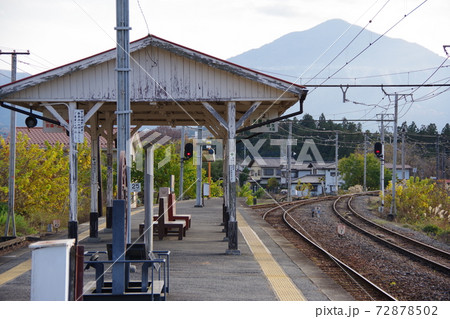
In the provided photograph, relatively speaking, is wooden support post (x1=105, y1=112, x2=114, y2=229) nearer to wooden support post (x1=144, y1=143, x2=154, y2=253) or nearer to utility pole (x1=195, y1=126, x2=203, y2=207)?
wooden support post (x1=144, y1=143, x2=154, y2=253)

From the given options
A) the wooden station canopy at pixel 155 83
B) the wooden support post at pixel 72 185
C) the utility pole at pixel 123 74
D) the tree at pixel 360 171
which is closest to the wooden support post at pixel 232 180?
the wooden station canopy at pixel 155 83

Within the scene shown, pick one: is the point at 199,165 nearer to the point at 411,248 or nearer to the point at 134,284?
the point at 411,248

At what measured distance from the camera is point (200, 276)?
1176 cm

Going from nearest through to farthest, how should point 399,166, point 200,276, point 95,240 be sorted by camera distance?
point 200,276
point 95,240
point 399,166

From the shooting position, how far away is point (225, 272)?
12.3m

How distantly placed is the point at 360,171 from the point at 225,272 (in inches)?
2838

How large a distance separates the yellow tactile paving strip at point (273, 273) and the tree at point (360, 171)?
2480 inches

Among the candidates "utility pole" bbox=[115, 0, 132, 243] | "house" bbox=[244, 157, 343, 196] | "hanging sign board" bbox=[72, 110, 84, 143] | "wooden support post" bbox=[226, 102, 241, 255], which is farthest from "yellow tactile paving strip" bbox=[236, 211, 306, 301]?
"house" bbox=[244, 157, 343, 196]

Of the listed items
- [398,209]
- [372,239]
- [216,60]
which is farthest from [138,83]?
[398,209]

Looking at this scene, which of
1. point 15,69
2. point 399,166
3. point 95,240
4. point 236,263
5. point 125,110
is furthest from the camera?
point 399,166

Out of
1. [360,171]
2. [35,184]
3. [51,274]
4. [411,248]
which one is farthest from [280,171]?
[51,274]

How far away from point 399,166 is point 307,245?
8833 cm

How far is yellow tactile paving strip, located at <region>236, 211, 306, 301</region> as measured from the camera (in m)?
9.99

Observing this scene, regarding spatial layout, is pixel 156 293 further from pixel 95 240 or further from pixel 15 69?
pixel 15 69
